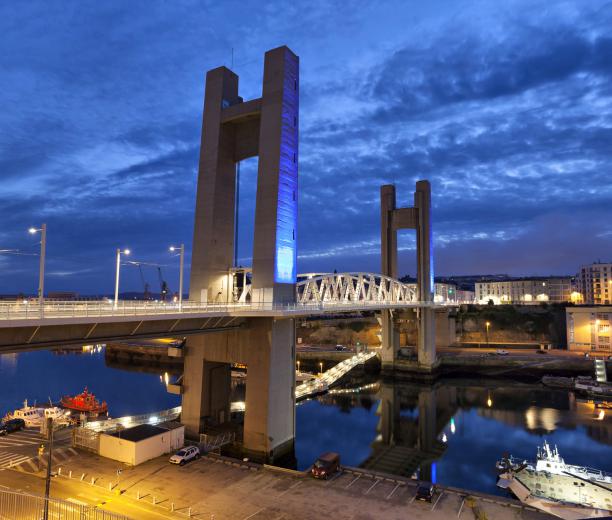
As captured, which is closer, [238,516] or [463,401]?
[238,516]

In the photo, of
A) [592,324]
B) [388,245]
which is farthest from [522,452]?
[592,324]

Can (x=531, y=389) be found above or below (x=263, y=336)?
below

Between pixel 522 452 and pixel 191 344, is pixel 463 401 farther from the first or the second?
pixel 191 344

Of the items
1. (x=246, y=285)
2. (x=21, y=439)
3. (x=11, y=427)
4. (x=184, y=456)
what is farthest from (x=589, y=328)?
(x=11, y=427)

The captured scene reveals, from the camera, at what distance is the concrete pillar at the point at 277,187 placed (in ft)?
85.9

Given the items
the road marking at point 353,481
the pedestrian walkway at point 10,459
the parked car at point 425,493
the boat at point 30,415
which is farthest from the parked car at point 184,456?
the boat at point 30,415

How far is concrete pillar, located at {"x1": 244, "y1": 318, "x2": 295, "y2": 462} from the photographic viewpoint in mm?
24809

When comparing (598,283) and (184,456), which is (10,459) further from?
(598,283)

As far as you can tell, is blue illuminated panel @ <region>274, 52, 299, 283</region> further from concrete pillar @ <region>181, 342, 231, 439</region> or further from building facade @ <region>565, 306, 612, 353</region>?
building facade @ <region>565, 306, 612, 353</region>

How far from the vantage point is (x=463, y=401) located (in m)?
47.4

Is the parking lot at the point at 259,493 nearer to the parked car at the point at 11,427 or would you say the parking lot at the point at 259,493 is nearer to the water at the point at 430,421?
the water at the point at 430,421

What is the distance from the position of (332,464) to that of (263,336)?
837 cm

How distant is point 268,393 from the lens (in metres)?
24.8

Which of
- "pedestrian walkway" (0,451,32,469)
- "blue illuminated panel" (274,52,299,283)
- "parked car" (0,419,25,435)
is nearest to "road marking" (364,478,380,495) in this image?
"blue illuminated panel" (274,52,299,283)
